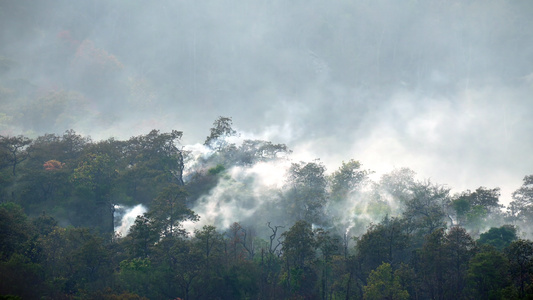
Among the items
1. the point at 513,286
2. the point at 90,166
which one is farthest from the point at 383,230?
the point at 90,166

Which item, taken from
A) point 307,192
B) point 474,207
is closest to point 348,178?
point 307,192

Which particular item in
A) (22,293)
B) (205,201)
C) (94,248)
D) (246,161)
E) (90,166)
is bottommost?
(22,293)

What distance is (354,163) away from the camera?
8275 cm

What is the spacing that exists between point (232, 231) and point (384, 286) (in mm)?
25342

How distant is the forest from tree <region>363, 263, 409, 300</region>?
0.11 m

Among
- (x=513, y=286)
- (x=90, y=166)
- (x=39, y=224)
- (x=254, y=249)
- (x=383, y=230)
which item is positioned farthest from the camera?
Result: (x=90, y=166)

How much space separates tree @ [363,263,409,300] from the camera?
43844 mm

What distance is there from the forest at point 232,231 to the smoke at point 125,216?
385 millimetres

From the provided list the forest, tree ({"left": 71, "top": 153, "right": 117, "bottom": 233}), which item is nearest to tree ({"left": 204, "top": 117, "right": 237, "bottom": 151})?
the forest

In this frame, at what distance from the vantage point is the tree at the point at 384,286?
4384 cm

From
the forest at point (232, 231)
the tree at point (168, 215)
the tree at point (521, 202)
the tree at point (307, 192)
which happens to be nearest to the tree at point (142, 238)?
the forest at point (232, 231)

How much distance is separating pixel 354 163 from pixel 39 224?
175 feet

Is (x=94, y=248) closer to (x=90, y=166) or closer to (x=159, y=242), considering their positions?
(x=159, y=242)

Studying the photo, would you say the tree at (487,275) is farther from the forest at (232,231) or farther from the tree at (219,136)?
the tree at (219,136)
